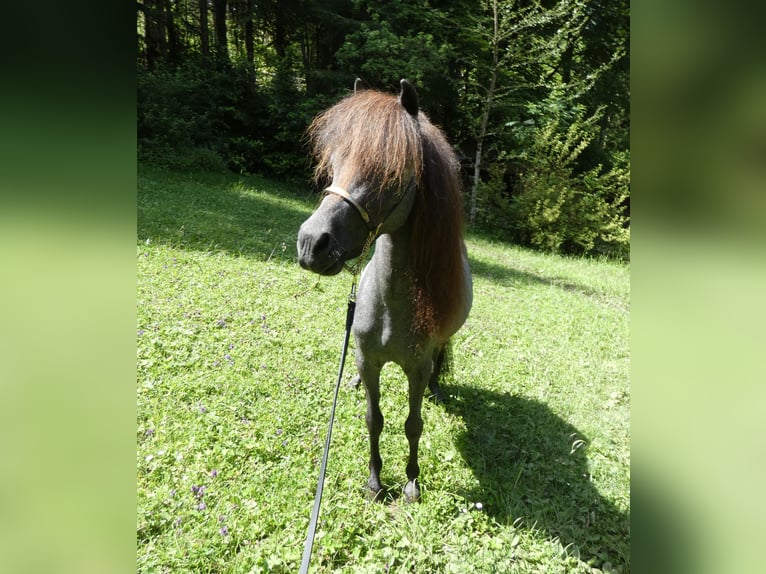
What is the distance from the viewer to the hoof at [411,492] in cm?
246

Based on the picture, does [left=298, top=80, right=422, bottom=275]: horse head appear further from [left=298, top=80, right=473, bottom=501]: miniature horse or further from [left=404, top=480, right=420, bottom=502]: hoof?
[left=404, top=480, right=420, bottom=502]: hoof

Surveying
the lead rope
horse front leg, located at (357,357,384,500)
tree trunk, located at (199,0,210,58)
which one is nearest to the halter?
the lead rope

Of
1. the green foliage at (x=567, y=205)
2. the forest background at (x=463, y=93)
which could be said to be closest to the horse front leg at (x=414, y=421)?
the forest background at (x=463, y=93)

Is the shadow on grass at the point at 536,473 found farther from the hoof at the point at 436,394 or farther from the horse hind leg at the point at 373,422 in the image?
the horse hind leg at the point at 373,422

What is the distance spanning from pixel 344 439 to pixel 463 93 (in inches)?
475

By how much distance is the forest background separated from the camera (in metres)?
11.0

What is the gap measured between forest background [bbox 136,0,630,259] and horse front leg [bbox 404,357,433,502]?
8.33 m

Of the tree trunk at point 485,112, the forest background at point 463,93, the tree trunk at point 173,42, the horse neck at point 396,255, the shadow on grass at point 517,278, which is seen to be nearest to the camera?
the horse neck at point 396,255

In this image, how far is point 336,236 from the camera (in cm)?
160

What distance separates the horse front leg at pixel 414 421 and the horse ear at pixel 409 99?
128 cm
